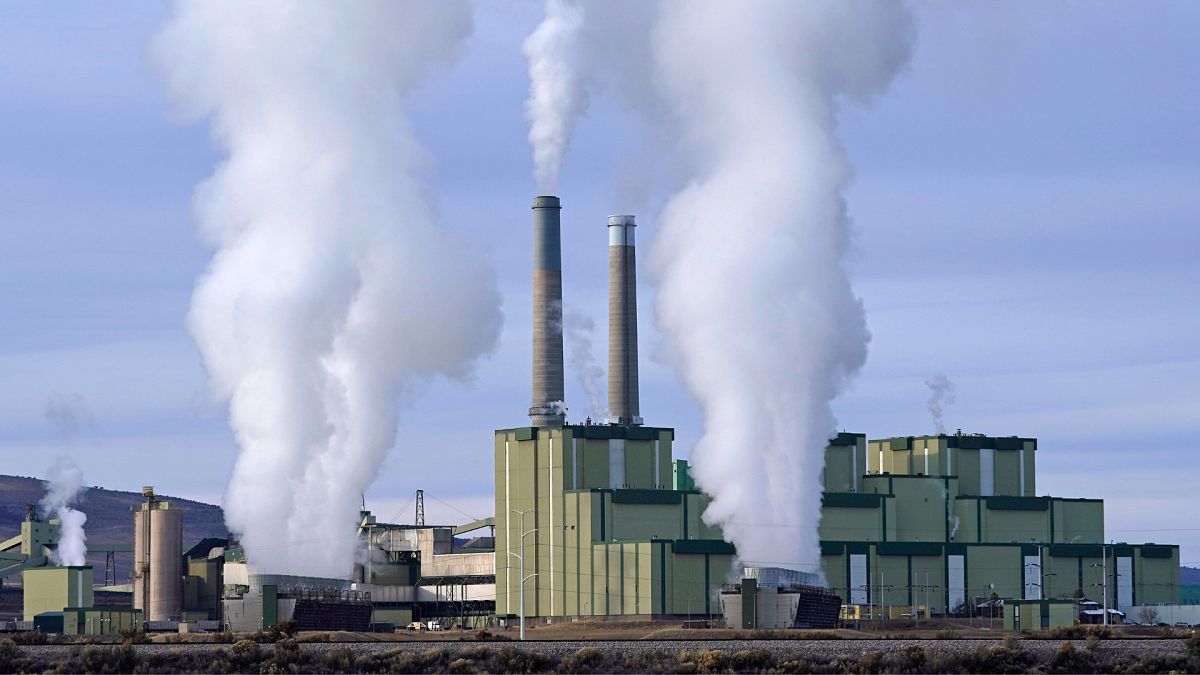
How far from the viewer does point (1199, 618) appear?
130m

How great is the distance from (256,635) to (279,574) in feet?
165

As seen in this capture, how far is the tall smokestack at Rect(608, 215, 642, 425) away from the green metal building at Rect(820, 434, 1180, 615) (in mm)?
15429

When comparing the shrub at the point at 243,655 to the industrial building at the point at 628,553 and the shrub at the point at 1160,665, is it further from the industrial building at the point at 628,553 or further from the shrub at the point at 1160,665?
the industrial building at the point at 628,553

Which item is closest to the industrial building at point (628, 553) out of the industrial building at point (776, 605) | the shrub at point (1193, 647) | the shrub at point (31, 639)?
the industrial building at point (776, 605)

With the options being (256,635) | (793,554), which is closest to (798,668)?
(256,635)

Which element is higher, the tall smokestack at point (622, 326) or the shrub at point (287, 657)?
the tall smokestack at point (622, 326)

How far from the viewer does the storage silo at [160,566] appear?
136875mm

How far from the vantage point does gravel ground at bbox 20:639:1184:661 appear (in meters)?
67.7

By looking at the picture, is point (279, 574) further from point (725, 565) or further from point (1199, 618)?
point (1199, 618)

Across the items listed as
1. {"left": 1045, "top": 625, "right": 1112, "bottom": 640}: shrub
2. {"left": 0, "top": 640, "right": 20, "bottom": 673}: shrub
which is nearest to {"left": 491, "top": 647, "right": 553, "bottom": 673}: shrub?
{"left": 0, "top": 640, "right": 20, "bottom": 673}: shrub

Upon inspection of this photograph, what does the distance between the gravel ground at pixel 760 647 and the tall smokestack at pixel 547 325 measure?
55.1 m

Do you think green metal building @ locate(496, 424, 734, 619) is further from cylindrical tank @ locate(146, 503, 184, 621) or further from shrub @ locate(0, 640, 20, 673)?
shrub @ locate(0, 640, 20, 673)

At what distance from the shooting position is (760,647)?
234ft

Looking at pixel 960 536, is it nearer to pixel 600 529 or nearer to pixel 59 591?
pixel 600 529
